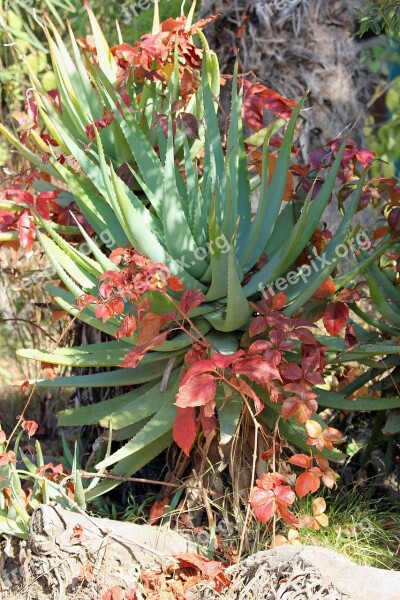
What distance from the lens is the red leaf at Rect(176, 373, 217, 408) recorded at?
7.14 feet

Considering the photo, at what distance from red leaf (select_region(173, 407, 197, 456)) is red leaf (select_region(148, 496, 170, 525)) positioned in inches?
12.7

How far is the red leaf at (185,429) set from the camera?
91.6 inches

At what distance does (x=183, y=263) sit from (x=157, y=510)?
0.78 metres

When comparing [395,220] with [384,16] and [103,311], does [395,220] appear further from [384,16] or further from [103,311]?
[103,311]

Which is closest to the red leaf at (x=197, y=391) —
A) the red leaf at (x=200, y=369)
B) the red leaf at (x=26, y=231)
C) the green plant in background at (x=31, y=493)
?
the red leaf at (x=200, y=369)

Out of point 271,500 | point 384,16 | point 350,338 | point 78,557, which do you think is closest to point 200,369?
point 271,500

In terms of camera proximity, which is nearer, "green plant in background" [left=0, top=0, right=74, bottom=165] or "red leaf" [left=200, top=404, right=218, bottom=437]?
"red leaf" [left=200, top=404, right=218, bottom=437]

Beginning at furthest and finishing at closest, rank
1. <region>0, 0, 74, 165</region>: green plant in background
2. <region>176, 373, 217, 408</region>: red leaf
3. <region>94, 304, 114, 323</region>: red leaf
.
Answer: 1. <region>0, 0, 74, 165</region>: green plant in background
2. <region>94, 304, 114, 323</region>: red leaf
3. <region>176, 373, 217, 408</region>: red leaf

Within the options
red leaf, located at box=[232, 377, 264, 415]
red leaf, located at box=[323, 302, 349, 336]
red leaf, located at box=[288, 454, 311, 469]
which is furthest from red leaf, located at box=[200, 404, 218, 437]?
red leaf, located at box=[323, 302, 349, 336]

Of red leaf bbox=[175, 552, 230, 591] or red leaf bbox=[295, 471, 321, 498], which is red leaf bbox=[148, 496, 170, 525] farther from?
red leaf bbox=[295, 471, 321, 498]

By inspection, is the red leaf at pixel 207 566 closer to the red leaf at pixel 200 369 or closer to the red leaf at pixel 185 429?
the red leaf at pixel 185 429

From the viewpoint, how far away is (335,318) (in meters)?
2.49

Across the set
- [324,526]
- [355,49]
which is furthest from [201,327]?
[355,49]

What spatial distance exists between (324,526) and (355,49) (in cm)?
364
